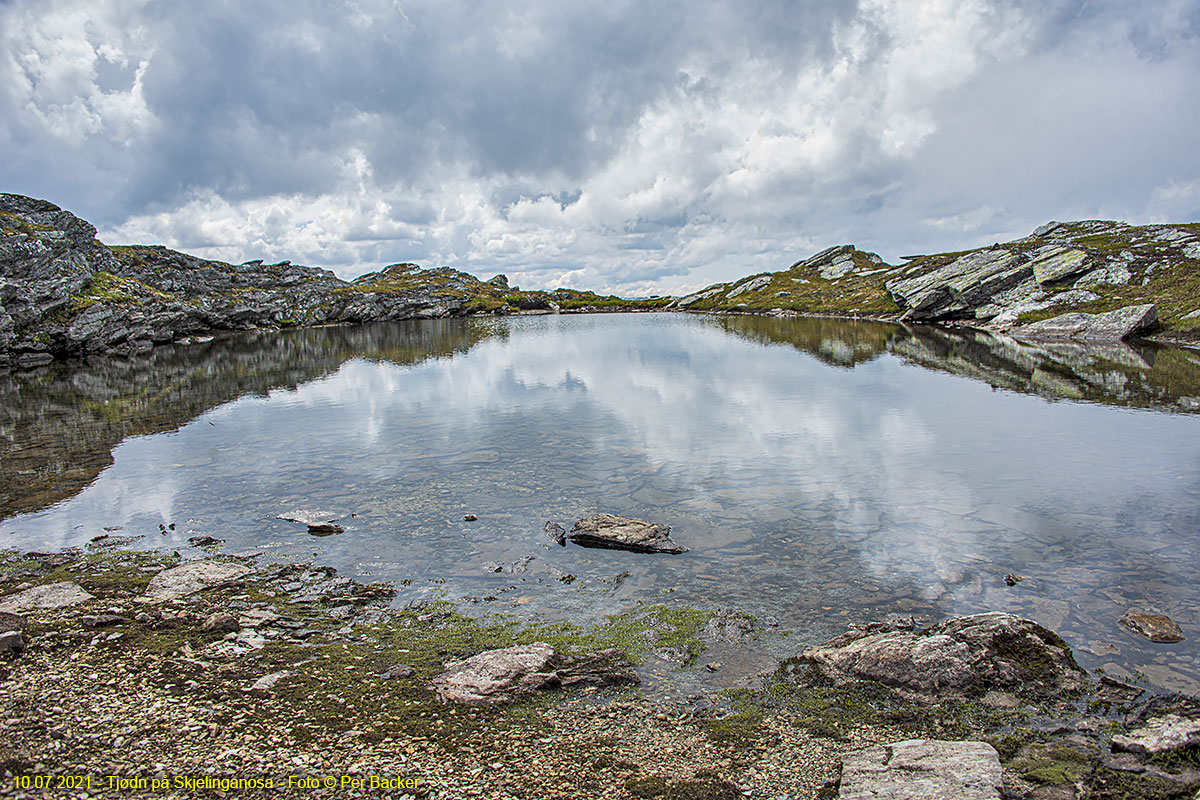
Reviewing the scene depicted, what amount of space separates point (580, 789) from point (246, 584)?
1512 centimetres

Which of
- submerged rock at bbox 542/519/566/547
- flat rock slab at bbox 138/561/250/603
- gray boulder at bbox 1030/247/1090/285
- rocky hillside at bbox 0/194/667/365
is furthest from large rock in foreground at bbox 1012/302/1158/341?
rocky hillside at bbox 0/194/667/365

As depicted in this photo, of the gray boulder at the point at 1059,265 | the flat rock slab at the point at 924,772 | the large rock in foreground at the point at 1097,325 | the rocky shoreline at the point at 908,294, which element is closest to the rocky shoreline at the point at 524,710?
the flat rock slab at the point at 924,772

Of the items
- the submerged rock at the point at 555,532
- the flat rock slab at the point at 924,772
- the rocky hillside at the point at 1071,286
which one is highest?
the rocky hillside at the point at 1071,286

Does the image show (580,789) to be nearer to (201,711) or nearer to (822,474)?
(201,711)

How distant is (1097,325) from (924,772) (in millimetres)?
117151

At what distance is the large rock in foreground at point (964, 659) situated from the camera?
14469mm

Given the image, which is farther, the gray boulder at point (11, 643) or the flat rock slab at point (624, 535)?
the flat rock slab at point (624, 535)

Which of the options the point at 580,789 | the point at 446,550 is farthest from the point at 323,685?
the point at 446,550

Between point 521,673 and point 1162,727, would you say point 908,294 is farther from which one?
point 521,673

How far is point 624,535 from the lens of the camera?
24188 mm

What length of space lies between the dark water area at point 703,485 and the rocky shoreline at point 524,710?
1923mm

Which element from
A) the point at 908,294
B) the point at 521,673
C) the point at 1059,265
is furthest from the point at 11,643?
the point at 908,294

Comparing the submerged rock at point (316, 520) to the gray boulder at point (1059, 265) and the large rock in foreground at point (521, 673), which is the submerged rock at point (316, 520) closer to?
the large rock in foreground at point (521, 673)

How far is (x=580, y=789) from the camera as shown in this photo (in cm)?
1116
